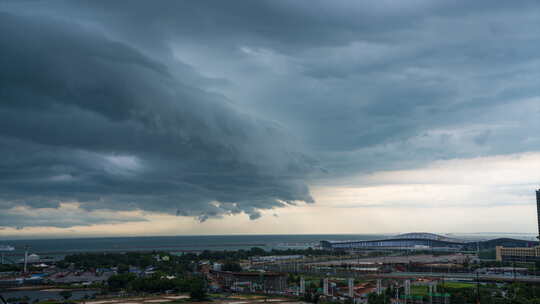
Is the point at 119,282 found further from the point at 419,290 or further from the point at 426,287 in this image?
the point at 426,287

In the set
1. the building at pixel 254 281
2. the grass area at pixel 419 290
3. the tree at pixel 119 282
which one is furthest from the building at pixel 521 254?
the tree at pixel 119 282

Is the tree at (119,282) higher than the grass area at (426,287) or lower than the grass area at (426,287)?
lower

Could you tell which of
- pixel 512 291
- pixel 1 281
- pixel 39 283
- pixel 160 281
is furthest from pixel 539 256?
pixel 1 281

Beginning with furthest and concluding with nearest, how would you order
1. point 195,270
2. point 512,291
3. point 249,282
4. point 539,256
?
point 539,256
point 195,270
point 249,282
point 512,291

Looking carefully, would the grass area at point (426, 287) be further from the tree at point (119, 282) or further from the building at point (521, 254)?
the building at point (521, 254)

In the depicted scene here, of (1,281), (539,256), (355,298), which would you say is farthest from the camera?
(539,256)

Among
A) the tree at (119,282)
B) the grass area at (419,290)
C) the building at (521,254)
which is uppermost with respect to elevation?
the building at (521,254)

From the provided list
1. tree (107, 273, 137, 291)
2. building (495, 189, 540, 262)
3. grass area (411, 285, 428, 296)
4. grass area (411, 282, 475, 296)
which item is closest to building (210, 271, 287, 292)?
tree (107, 273, 137, 291)

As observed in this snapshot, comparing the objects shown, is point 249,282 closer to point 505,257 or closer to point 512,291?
point 512,291

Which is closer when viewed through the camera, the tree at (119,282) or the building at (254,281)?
the building at (254,281)

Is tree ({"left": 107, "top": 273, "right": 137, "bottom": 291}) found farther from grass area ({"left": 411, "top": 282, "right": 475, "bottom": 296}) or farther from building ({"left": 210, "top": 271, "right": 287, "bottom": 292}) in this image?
grass area ({"left": 411, "top": 282, "right": 475, "bottom": 296})

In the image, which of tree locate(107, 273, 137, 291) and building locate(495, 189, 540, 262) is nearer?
tree locate(107, 273, 137, 291)
